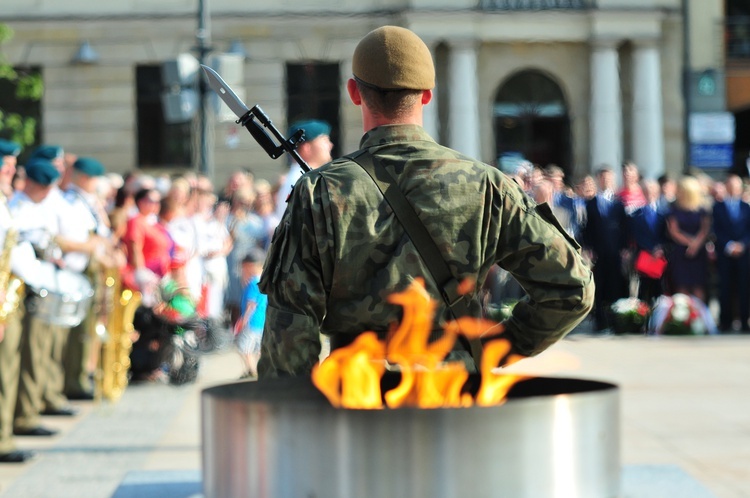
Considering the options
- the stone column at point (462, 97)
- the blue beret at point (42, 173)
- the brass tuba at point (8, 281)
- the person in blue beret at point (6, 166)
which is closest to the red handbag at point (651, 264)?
the blue beret at point (42, 173)

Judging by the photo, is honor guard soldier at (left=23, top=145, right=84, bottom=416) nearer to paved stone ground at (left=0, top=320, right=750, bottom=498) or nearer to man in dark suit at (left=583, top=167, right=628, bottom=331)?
paved stone ground at (left=0, top=320, right=750, bottom=498)

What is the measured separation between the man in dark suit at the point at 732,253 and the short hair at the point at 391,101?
13.4 m

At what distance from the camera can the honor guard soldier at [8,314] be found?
789cm

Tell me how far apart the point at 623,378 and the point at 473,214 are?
8.47 metres

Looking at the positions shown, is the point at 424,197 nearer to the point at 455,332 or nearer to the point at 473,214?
the point at 473,214

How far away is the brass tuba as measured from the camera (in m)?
7.89

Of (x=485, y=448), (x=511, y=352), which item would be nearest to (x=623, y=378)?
(x=511, y=352)

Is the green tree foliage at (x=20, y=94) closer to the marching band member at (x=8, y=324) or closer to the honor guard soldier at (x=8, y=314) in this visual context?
the marching band member at (x=8, y=324)

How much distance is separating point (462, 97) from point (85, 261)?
70.2ft

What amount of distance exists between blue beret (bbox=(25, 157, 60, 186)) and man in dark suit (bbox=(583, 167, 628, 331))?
30.0 ft

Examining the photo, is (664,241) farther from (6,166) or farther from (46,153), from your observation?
(6,166)

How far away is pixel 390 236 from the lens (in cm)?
352

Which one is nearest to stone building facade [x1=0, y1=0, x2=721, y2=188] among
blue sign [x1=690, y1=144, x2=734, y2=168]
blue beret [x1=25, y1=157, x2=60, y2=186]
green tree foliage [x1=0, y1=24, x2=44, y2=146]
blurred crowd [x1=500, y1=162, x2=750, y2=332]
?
blue sign [x1=690, y1=144, x2=734, y2=168]

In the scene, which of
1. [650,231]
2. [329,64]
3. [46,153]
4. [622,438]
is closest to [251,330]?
[46,153]
